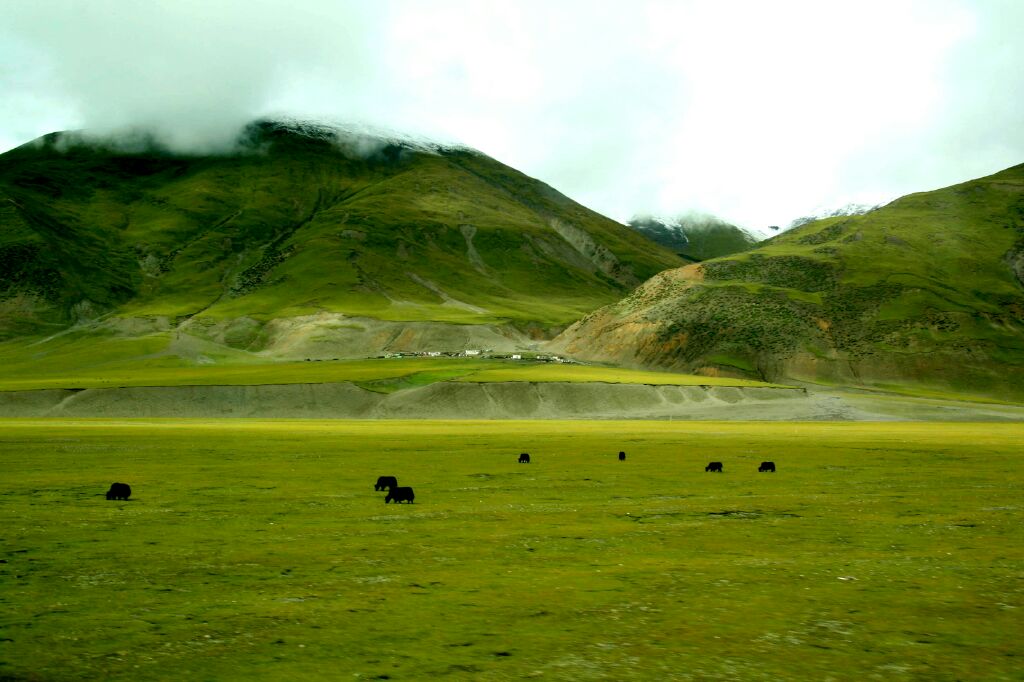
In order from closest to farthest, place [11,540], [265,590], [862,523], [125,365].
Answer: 1. [265,590]
2. [11,540]
3. [862,523]
4. [125,365]

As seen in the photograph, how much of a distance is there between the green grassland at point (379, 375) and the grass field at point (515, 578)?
81860 millimetres

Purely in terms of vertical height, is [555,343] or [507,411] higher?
[555,343]

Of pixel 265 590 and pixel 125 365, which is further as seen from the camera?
pixel 125 365

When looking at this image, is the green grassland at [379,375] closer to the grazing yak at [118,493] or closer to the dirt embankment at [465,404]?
the dirt embankment at [465,404]

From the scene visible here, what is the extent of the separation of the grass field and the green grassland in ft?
269

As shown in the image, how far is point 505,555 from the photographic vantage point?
18.2m

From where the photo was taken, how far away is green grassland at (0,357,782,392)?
116 metres

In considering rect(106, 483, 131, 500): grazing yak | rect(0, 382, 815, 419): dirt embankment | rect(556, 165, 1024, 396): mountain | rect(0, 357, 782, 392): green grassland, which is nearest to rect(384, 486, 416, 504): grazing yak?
rect(106, 483, 131, 500): grazing yak

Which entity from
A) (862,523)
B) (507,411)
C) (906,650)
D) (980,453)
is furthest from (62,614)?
(507,411)

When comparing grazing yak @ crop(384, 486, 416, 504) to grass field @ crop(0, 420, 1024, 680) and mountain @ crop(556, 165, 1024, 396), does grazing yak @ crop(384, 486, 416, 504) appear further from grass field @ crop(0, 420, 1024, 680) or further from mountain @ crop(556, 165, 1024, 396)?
mountain @ crop(556, 165, 1024, 396)

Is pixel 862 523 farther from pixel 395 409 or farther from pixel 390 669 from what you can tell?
pixel 395 409

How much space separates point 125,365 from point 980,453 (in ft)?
534

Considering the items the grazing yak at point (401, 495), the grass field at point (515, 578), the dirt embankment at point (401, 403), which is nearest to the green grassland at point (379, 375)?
the dirt embankment at point (401, 403)

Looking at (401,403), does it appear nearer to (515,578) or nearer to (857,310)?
(857,310)
